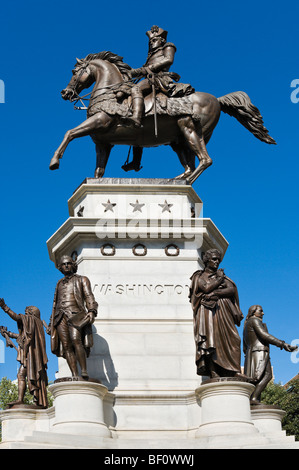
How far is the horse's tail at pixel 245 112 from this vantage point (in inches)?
859

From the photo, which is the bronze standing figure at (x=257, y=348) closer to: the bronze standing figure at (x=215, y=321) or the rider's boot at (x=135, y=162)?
the bronze standing figure at (x=215, y=321)

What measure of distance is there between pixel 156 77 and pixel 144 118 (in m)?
1.23

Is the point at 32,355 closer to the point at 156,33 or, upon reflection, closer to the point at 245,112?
the point at 245,112

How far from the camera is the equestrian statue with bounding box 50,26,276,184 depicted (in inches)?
802

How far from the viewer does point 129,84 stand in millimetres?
20766

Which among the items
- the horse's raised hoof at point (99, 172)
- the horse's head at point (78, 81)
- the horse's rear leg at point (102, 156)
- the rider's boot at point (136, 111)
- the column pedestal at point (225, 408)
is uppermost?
the horse's head at point (78, 81)

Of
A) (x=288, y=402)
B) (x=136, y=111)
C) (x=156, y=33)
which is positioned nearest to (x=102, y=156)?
(x=136, y=111)

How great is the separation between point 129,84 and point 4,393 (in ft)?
97.8

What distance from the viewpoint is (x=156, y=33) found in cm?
2227

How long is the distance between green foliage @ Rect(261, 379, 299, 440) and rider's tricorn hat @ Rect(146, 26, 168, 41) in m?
27.7

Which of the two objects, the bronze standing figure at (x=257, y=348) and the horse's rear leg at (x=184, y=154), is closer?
the bronze standing figure at (x=257, y=348)

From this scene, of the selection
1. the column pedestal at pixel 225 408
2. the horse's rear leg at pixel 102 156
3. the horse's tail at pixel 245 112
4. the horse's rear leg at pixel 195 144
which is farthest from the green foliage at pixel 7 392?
the column pedestal at pixel 225 408

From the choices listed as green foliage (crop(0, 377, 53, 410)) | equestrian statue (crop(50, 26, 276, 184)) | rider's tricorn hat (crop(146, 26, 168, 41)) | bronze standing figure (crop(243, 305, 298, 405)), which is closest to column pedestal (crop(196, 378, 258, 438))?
bronze standing figure (crop(243, 305, 298, 405))
